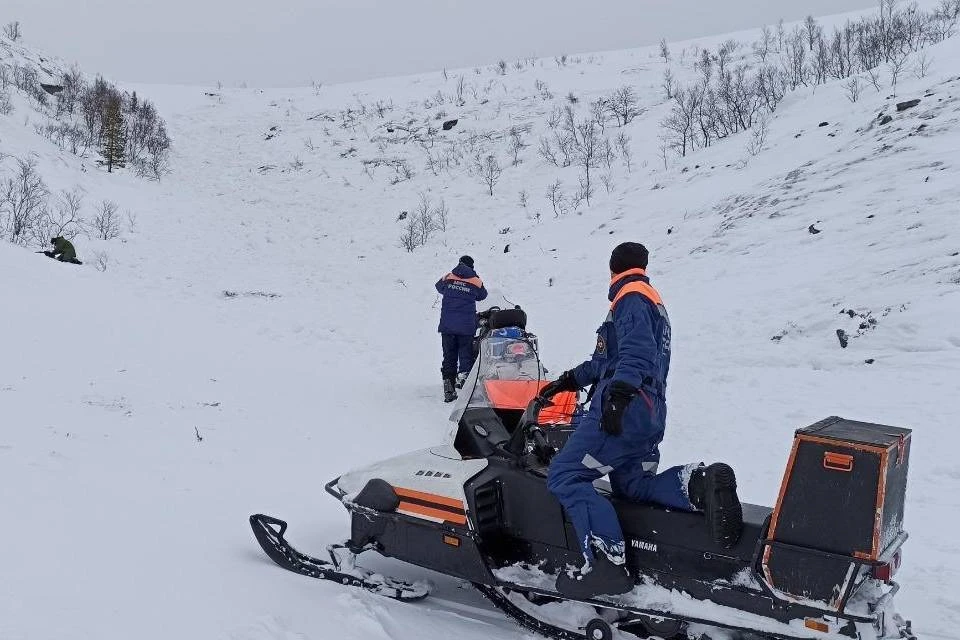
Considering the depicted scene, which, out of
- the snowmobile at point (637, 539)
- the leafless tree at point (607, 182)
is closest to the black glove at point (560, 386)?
the snowmobile at point (637, 539)

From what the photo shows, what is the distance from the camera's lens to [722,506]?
307 cm

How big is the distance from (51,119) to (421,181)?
44.7ft

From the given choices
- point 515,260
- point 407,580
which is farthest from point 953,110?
point 407,580

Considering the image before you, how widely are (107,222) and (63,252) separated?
3817 millimetres

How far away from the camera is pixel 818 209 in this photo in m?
11.8

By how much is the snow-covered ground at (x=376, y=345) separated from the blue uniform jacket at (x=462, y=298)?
366 millimetres

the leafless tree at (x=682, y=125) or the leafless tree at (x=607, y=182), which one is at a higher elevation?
the leafless tree at (x=682, y=125)

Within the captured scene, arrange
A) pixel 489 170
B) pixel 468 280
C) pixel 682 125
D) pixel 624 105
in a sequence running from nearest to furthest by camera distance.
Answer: pixel 468 280 → pixel 682 125 → pixel 489 170 → pixel 624 105

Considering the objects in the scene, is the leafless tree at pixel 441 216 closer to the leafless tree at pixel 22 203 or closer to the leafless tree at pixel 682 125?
the leafless tree at pixel 682 125

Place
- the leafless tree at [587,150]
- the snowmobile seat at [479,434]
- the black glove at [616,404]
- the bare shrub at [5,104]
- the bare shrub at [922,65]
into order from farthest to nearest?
the bare shrub at [5,104]
the leafless tree at [587,150]
the bare shrub at [922,65]
the snowmobile seat at [479,434]
the black glove at [616,404]

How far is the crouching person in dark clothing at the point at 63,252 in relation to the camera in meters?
13.4

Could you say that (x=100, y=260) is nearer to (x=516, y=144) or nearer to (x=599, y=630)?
(x=599, y=630)

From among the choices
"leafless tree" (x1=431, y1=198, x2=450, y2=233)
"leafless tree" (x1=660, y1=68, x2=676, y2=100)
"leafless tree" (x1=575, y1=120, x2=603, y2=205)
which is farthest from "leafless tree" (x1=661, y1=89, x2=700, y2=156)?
"leafless tree" (x1=431, y1=198, x2=450, y2=233)

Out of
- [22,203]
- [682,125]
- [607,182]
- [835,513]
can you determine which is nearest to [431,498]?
[835,513]
